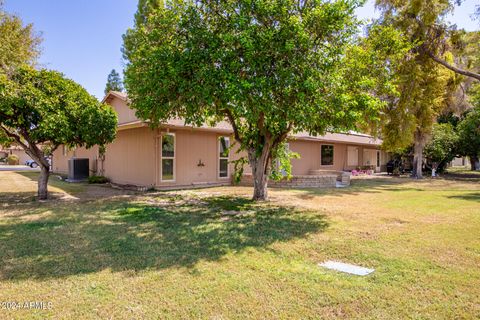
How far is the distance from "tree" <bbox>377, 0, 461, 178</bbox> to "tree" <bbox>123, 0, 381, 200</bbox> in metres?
9.88

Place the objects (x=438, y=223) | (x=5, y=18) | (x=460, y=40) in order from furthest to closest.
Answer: (x=5, y=18)
(x=460, y=40)
(x=438, y=223)

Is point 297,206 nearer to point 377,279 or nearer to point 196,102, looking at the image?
point 196,102

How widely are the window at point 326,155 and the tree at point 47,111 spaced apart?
49.1 feet

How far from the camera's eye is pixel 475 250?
16.6 feet

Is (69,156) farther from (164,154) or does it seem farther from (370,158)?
(370,158)

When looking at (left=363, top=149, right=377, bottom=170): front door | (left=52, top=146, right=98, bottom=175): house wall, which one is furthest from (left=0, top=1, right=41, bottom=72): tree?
(left=363, top=149, right=377, bottom=170): front door

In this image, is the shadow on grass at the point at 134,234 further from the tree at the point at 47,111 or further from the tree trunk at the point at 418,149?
the tree trunk at the point at 418,149

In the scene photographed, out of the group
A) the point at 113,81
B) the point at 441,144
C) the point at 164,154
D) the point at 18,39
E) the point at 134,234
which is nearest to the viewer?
the point at 134,234

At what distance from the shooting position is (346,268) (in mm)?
4352

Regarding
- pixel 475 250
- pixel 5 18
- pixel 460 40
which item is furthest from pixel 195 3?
pixel 5 18

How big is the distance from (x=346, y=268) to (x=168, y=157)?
1003 centimetres

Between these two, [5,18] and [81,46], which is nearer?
[81,46]

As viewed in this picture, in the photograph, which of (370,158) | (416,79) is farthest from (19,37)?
(370,158)

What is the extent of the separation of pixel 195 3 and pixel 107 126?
4.77 meters
